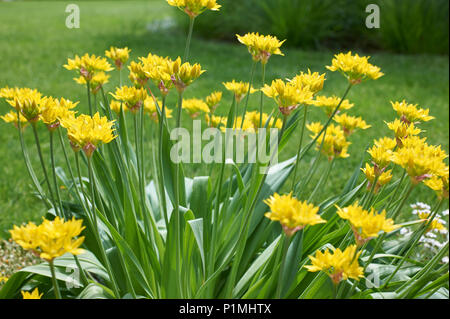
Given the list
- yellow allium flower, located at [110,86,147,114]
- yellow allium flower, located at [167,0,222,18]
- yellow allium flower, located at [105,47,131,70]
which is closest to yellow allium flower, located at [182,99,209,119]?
yellow allium flower, located at [105,47,131,70]

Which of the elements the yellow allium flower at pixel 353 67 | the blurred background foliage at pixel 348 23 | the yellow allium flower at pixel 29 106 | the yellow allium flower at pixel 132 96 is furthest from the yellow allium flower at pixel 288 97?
the blurred background foliage at pixel 348 23

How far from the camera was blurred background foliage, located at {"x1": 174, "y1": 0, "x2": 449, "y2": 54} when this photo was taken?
18.4 feet

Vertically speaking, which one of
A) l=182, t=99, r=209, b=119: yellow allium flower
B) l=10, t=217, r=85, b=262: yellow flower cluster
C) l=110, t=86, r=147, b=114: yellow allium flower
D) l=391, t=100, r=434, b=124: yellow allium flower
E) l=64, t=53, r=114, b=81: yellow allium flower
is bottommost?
l=10, t=217, r=85, b=262: yellow flower cluster

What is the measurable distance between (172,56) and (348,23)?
2.57 m

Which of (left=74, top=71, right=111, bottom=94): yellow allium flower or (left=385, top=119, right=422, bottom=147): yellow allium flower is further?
(left=74, top=71, right=111, bottom=94): yellow allium flower

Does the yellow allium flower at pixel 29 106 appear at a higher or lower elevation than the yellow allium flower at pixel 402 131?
higher

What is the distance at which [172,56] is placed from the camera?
496cm

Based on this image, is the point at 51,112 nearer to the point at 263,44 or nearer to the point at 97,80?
the point at 97,80

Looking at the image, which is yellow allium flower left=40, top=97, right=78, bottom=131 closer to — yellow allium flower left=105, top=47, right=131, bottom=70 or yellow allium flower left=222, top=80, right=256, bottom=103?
yellow allium flower left=105, top=47, right=131, bottom=70

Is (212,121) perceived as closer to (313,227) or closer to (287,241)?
(313,227)

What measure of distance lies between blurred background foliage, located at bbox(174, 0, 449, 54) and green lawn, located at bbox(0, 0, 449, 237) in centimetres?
29

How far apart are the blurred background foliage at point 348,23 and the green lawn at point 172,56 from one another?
0.94 feet

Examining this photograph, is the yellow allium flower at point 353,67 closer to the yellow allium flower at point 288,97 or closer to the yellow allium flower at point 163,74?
the yellow allium flower at point 288,97

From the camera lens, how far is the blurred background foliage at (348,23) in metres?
5.62
